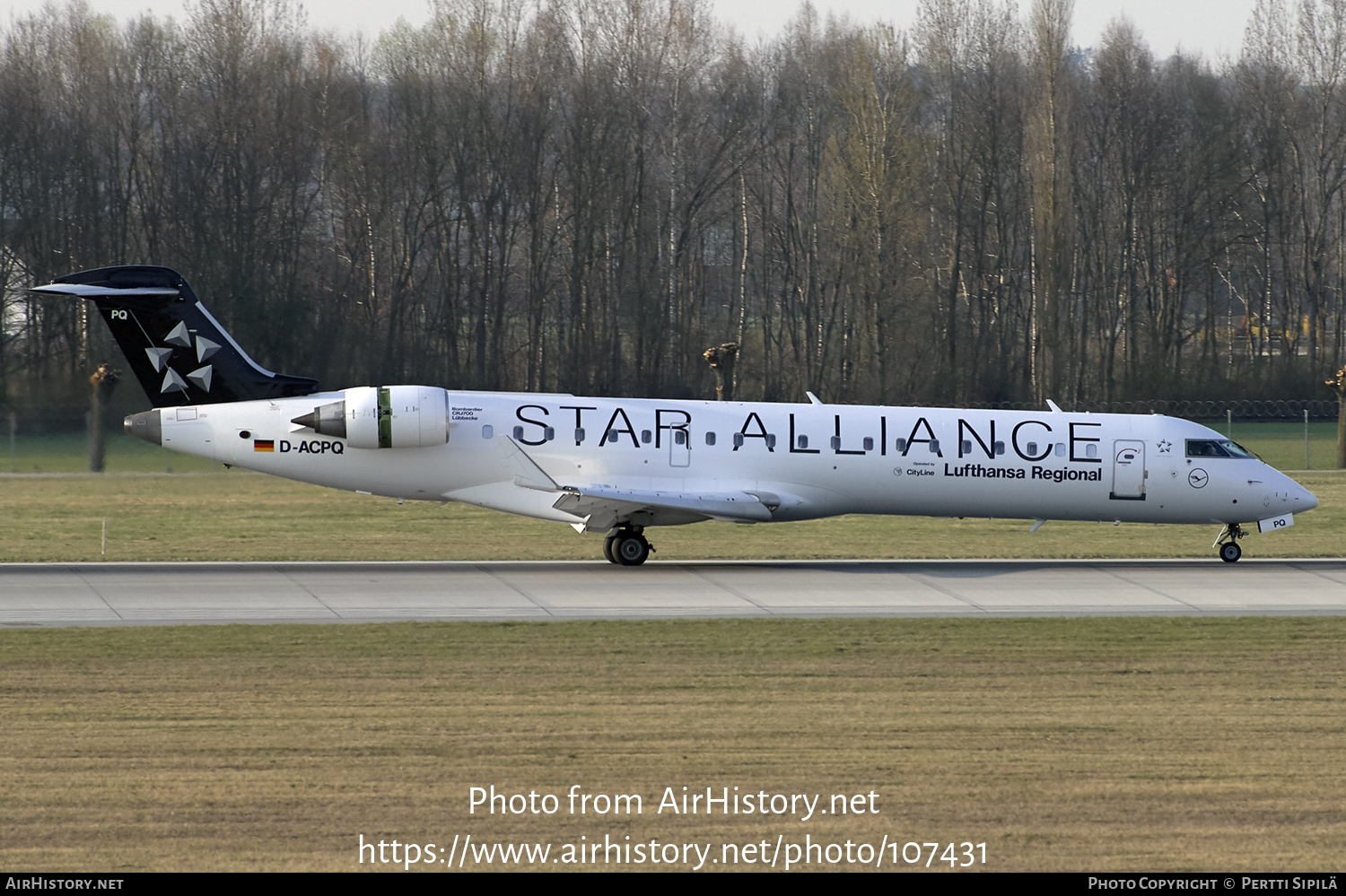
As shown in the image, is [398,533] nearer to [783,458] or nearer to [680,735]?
[783,458]

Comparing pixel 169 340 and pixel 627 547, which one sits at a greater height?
pixel 169 340

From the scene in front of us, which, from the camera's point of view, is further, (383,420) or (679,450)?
(679,450)

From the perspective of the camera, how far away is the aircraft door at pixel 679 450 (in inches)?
1002

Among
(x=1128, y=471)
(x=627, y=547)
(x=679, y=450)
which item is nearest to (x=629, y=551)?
(x=627, y=547)

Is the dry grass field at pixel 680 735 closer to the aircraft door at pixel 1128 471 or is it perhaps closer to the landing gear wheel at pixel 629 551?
the landing gear wheel at pixel 629 551

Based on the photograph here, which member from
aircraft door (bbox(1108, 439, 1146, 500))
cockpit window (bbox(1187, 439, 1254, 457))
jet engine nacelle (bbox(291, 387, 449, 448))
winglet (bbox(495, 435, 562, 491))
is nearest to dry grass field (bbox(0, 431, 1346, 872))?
winglet (bbox(495, 435, 562, 491))

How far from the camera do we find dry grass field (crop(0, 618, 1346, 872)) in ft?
33.8

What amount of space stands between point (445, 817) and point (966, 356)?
60.1m

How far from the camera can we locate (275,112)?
208ft

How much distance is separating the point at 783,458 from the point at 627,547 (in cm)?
321

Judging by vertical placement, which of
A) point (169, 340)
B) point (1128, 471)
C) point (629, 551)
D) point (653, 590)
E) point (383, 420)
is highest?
point (169, 340)

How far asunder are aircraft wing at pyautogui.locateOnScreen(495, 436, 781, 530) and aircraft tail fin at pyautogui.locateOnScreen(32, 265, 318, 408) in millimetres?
4434

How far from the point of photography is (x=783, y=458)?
2558cm

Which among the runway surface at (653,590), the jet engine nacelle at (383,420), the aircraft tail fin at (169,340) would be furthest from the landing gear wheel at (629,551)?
the aircraft tail fin at (169,340)
